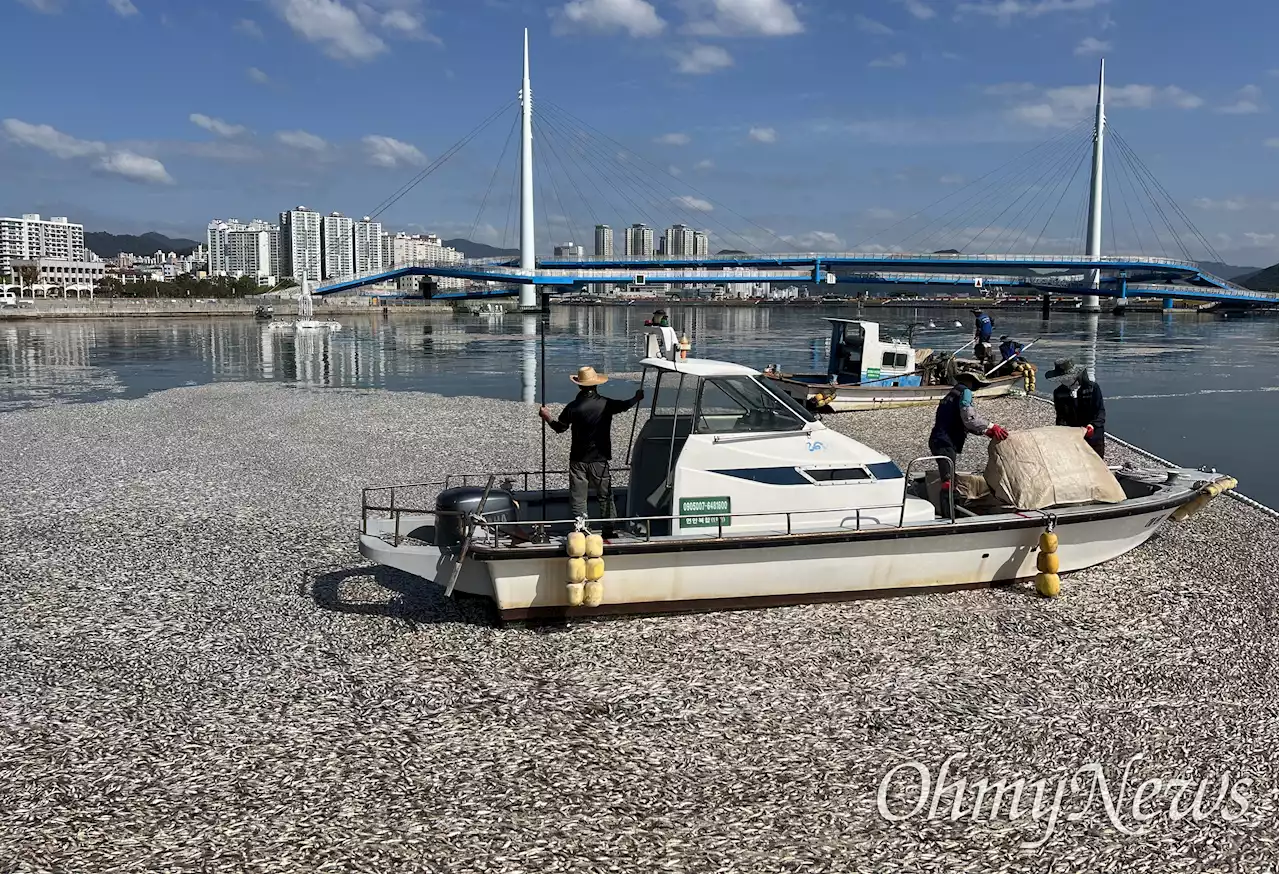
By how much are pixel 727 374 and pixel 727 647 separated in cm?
237

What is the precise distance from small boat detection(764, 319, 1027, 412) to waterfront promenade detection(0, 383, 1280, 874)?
1236 centimetres

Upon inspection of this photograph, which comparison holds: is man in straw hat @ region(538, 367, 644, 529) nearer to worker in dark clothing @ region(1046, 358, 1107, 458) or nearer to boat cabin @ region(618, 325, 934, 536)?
boat cabin @ region(618, 325, 934, 536)

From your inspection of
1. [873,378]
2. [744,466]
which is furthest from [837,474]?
[873,378]

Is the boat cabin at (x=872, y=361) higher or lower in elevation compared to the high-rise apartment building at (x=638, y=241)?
lower

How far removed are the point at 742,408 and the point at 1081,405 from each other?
478 centimetres

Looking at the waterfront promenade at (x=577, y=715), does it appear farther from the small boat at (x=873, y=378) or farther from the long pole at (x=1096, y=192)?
the long pole at (x=1096, y=192)

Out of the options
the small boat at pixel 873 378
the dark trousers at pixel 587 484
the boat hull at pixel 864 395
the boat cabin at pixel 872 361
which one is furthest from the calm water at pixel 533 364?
the dark trousers at pixel 587 484

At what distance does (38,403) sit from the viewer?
1033 inches

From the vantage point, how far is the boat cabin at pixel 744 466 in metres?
8.34

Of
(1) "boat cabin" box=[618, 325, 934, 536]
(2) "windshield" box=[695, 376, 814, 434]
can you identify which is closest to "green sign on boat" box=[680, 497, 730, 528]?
(1) "boat cabin" box=[618, 325, 934, 536]

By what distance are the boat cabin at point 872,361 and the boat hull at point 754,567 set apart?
16.0 m

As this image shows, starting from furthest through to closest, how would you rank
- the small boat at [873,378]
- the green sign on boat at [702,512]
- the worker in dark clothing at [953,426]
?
the small boat at [873,378]
the worker in dark clothing at [953,426]
the green sign on boat at [702,512]

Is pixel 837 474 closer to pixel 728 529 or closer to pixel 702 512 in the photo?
pixel 728 529

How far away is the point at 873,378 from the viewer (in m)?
24.9
